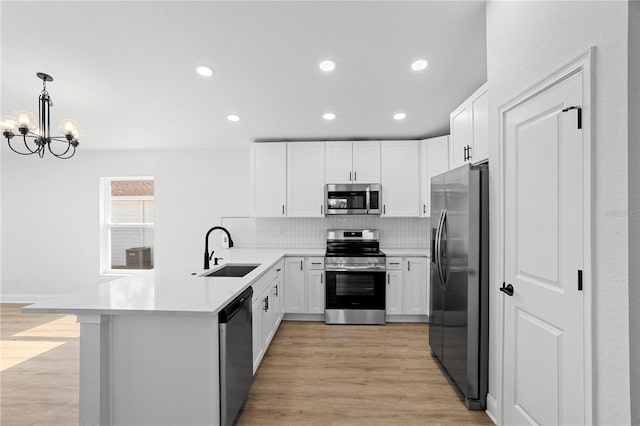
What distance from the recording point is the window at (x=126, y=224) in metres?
4.92

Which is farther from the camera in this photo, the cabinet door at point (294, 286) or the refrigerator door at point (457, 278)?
the cabinet door at point (294, 286)

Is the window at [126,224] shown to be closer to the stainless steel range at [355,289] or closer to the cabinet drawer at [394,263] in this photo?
the stainless steel range at [355,289]

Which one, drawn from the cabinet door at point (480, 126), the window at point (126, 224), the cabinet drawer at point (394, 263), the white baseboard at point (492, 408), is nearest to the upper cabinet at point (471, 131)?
the cabinet door at point (480, 126)

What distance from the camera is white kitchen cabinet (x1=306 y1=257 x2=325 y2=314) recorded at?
3869 mm

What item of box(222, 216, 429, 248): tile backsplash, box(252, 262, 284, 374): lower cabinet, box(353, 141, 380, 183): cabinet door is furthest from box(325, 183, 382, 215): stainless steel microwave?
box(252, 262, 284, 374): lower cabinet

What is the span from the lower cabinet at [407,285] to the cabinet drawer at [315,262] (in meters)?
0.88

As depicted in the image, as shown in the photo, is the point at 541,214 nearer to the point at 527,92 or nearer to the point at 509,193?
the point at 509,193

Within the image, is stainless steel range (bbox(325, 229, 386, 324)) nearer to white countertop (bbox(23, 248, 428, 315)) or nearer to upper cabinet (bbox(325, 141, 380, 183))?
upper cabinet (bbox(325, 141, 380, 183))

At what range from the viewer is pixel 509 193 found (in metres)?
1.76

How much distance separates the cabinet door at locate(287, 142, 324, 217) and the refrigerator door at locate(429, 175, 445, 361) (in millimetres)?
1804

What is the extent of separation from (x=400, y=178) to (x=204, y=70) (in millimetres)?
2765

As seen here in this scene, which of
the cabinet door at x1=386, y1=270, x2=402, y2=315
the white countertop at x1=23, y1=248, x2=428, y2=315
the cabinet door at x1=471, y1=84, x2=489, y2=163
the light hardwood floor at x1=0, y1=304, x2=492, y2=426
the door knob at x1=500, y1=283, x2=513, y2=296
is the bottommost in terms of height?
the light hardwood floor at x1=0, y1=304, x2=492, y2=426

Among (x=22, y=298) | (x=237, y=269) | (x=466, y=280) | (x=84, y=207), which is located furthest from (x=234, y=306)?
(x=22, y=298)

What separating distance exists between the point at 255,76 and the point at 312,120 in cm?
103
